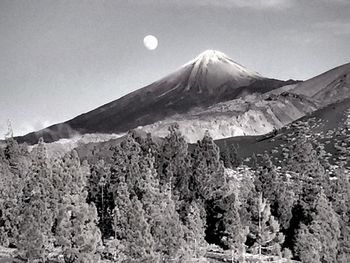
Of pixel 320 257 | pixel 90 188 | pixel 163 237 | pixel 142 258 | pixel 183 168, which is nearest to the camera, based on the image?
pixel 142 258

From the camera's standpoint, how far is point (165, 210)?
64.4m

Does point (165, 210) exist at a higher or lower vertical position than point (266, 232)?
higher

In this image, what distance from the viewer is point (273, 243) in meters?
81.6

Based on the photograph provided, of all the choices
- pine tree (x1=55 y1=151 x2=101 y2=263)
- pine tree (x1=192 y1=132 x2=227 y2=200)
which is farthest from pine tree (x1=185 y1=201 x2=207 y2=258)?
pine tree (x1=55 y1=151 x2=101 y2=263)

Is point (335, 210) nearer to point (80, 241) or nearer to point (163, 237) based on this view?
point (163, 237)

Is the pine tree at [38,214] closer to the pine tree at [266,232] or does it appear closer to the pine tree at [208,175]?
the pine tree at [208,175]

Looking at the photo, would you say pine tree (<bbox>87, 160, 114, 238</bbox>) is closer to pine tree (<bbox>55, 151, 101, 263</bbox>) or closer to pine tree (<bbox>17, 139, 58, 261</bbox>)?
pine tree (<bbox>17, 139, 58, 261</bbox>)

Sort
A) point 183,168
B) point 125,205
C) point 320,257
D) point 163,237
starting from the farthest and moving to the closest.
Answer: point 183,168 → point 320,257 → point 125,205 → point 163,237

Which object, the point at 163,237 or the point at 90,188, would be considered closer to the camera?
the point at 163,237

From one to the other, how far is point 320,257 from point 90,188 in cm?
4145

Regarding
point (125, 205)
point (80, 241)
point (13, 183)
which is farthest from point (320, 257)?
point (13, 183)

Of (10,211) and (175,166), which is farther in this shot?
(175,166)

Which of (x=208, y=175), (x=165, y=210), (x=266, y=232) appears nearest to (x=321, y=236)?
(x=266, y=232)

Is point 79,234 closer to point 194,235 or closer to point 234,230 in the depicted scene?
point 194,235
